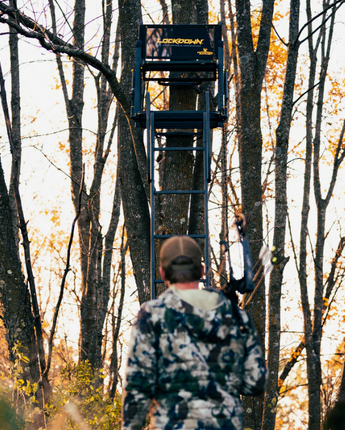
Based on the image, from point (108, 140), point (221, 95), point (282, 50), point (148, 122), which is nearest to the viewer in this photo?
point (148, 122)

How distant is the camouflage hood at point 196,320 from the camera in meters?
2.38

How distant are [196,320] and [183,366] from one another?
0.69 ft

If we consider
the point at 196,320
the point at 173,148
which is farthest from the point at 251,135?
the point at 196,320

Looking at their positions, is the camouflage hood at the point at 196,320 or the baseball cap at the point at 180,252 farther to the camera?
the baseball cap at the point at 180,252

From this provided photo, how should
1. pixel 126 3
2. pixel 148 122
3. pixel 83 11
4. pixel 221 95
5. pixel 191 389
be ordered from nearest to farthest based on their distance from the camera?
pixel 191 389
pixel 148 122
pixel 221 95
pixel 126 3
pixel 83 11

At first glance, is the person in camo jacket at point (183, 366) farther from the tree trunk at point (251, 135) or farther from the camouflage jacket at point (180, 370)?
the tree trunk at point (251, 135)

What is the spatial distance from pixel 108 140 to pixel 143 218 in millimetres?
7642

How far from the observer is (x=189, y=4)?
677cm

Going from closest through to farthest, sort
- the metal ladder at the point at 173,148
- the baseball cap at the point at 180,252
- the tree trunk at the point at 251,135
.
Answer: the baseball cap at the point at 180,252
the metal ladder at the point at 173,148
the tree trunk at the point at 251,135

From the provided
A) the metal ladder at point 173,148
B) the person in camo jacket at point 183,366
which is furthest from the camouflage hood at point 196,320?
the metal ladder at point 173,148

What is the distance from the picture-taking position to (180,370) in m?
2.36

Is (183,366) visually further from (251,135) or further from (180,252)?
(251,135)

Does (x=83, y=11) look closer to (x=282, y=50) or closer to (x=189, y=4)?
(x=189, y=4)

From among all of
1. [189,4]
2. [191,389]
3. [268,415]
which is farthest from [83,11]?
[191,389]
